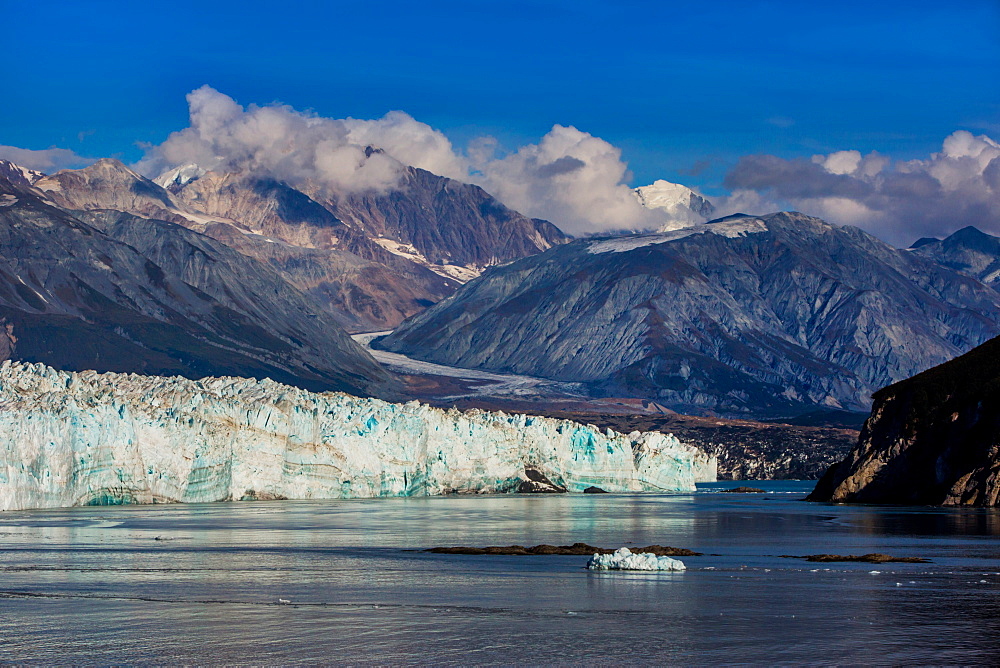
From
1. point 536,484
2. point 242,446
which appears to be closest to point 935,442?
point 536,484

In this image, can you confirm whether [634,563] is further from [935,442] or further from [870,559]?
[935,442]

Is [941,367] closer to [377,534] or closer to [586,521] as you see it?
[586,521]

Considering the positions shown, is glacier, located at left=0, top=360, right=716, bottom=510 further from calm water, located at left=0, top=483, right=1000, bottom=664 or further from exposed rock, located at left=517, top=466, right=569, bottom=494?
calm water, located at left=0, top=483, right=1000, bottom=664

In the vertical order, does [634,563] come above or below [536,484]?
below

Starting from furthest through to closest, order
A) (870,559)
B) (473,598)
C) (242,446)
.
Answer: (242,446)
(870,559)
(473,598)

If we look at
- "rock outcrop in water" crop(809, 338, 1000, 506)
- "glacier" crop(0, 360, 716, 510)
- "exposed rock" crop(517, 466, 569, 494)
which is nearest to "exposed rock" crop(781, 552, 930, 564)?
"rock outcrop in water" crop(809, 338, 1000, 506)

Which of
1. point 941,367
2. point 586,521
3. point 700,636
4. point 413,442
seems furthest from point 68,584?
point 941,367
